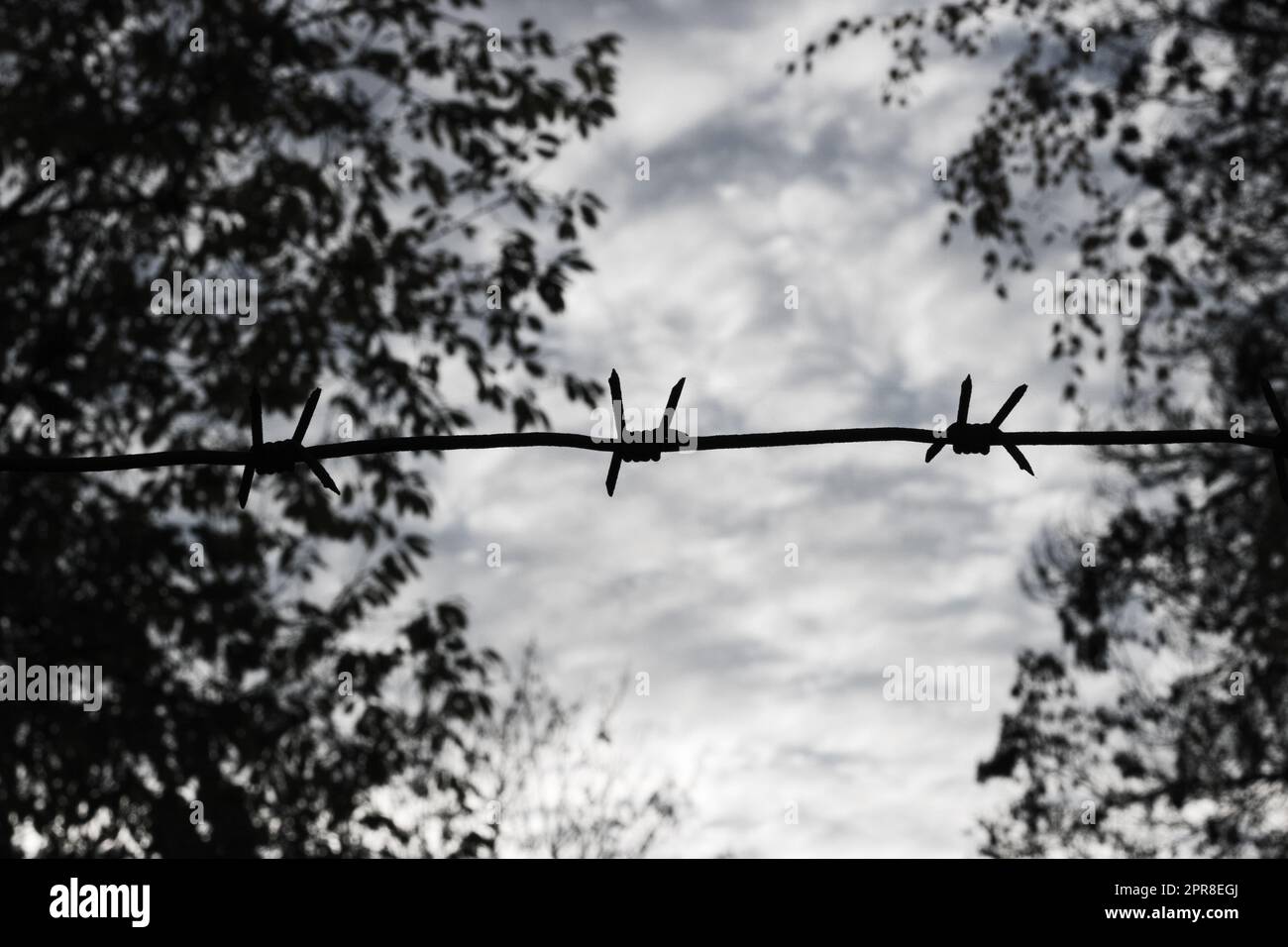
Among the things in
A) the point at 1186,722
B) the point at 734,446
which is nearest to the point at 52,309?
the point at 734,446

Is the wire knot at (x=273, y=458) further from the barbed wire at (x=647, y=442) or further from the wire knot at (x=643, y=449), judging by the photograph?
the wire knot at (x=643, y=449)

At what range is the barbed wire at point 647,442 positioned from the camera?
1.76m

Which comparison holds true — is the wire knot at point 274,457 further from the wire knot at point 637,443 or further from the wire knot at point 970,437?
the wire knot at point 970,437

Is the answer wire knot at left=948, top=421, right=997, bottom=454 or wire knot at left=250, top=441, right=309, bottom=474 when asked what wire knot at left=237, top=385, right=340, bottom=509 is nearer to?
wire knot at left=250, top=441, right=309, bottom=474

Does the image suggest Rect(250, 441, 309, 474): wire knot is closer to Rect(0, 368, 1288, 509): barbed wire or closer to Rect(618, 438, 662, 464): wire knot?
Rect(0, 368, 1288, 509): barbed wire

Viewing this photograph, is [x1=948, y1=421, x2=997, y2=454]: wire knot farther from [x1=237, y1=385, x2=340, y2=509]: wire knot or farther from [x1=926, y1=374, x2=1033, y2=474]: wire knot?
[x1=237, y1=385, x2=340, y2=509]: wire knot

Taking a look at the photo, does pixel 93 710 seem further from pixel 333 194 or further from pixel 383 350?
pixel 333 194

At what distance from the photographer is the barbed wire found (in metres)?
1.76

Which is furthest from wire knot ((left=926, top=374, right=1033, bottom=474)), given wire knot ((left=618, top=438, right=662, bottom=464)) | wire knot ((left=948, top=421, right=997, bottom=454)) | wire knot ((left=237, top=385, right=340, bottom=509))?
wire knot ((left=237, top=385, right=340, bottom=509))

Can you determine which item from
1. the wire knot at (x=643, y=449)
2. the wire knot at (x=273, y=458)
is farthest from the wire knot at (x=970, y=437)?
the wire knot at (x=273, y=458)

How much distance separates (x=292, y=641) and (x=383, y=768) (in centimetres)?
95

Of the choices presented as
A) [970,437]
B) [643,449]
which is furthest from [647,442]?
[970,437]

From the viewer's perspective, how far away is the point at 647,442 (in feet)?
6.34

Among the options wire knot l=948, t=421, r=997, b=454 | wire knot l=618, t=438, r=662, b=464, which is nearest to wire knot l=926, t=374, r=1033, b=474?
wire knot l=948, t=421, r=997, b=454
